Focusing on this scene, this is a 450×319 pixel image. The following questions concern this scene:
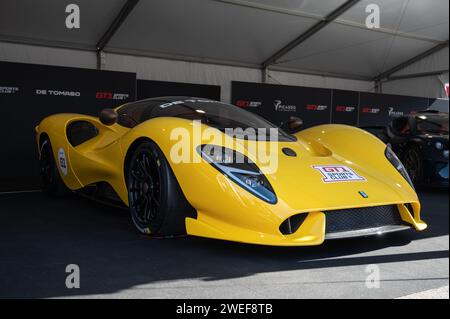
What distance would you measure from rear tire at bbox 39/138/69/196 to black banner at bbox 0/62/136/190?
97cm

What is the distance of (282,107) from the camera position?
9500mm

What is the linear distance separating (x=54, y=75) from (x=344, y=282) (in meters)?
5.06

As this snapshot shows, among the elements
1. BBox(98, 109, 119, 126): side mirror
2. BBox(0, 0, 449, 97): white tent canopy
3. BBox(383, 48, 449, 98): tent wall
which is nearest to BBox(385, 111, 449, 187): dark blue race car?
BBox(0, 0, 449, 97): white tent canopy

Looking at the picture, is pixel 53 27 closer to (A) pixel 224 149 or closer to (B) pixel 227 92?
(B) pixel 227 92

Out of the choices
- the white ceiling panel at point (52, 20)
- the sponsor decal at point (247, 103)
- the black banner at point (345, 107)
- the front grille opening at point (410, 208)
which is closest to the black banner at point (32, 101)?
the white ceiling panel at point (52, 20)

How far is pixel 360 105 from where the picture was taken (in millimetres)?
10766

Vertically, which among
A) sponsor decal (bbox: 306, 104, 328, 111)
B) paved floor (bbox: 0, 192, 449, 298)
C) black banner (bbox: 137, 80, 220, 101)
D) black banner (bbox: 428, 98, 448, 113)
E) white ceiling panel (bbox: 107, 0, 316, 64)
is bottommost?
paved floor (bbox: 0, 192, 449, 298)

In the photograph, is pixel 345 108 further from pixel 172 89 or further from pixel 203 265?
pixel 203 265

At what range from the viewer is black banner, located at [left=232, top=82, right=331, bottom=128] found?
9.13m

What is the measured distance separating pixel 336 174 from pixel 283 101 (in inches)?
248

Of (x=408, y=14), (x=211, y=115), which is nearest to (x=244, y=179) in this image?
(x=211, y=115)

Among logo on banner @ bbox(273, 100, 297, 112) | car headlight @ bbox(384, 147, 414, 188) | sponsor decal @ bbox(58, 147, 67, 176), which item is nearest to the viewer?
car headlight @ bbox(384, 147, 414, 188)

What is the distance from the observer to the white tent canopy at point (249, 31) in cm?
781

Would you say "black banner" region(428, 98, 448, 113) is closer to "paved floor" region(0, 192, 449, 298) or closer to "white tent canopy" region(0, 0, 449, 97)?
"white tent canopy" region(0, 0, 449, 97)
